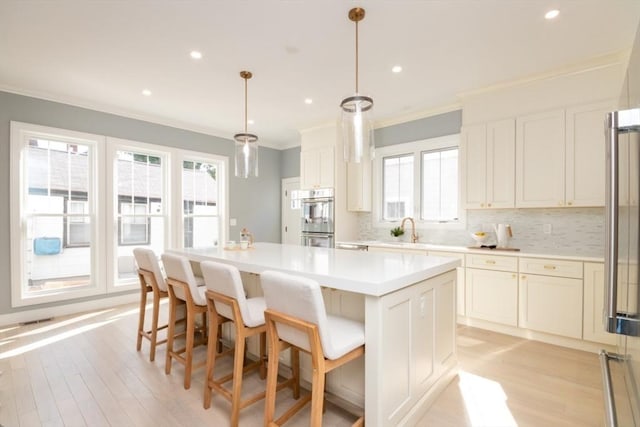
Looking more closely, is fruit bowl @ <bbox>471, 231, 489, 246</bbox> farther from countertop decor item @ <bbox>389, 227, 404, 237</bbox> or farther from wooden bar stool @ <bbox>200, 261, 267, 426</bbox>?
wooden bar stool @ <bbox>200, 261, 267, 426</bbox>

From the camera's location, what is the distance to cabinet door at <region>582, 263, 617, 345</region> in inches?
108

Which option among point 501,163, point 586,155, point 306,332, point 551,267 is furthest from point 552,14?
point 306,332

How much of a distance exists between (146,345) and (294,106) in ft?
11.4

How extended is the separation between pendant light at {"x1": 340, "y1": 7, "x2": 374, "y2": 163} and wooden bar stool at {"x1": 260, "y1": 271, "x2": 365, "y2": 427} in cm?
120

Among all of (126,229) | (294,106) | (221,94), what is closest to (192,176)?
(126,229)

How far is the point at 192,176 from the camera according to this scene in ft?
17.5

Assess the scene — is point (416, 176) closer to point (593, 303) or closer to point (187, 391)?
point (593, 303)

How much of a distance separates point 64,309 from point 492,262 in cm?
543

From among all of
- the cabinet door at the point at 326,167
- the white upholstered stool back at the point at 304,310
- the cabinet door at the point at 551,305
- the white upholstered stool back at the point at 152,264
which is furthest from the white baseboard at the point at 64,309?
the cabinet door at the point at 551,305

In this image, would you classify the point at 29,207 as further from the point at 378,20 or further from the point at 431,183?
the point at 431,183

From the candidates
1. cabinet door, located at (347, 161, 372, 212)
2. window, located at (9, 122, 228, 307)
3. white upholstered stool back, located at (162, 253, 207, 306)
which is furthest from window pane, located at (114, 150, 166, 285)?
cabinet door, located at (347, 161, 372, 212)

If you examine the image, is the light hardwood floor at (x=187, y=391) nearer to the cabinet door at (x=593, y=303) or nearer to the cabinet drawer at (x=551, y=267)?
the cabinet door at (x=593, y=303)

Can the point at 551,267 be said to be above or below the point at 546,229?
below

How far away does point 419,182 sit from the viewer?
4.55 m
